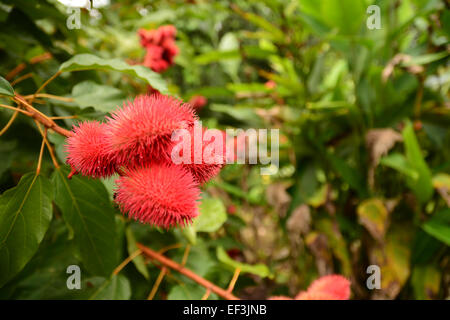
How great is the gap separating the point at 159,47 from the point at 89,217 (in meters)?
0.57

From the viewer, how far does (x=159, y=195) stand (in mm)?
334

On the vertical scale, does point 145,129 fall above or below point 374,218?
above

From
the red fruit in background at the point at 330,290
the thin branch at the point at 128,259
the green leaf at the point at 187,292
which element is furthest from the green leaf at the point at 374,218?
the thin branch at the point at 128,259

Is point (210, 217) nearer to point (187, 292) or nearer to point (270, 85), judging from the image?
point (187, 292)

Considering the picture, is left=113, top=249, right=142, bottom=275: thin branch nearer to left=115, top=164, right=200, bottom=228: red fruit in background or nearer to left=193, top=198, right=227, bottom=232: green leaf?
left=193, top=198, right=227, bottom=232: green leaf

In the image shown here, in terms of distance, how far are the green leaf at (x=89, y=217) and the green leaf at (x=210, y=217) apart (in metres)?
0.20

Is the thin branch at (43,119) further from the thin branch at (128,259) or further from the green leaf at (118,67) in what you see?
the thin branch at (128,259)

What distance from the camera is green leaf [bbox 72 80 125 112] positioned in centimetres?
53

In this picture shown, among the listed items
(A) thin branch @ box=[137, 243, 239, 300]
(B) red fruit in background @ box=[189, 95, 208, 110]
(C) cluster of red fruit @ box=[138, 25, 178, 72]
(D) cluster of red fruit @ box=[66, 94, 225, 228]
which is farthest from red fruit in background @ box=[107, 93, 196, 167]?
(B) red fruit in background @ box=[189, 95, 208, 110]

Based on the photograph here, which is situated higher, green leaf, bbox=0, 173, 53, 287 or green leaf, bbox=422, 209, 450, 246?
green leaf, bbox=0, 173, 53, 287

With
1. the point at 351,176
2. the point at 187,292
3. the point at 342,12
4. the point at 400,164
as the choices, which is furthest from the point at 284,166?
the point at 187,292

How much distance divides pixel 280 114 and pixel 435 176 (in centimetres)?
51

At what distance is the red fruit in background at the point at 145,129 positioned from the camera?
0.34 meters
